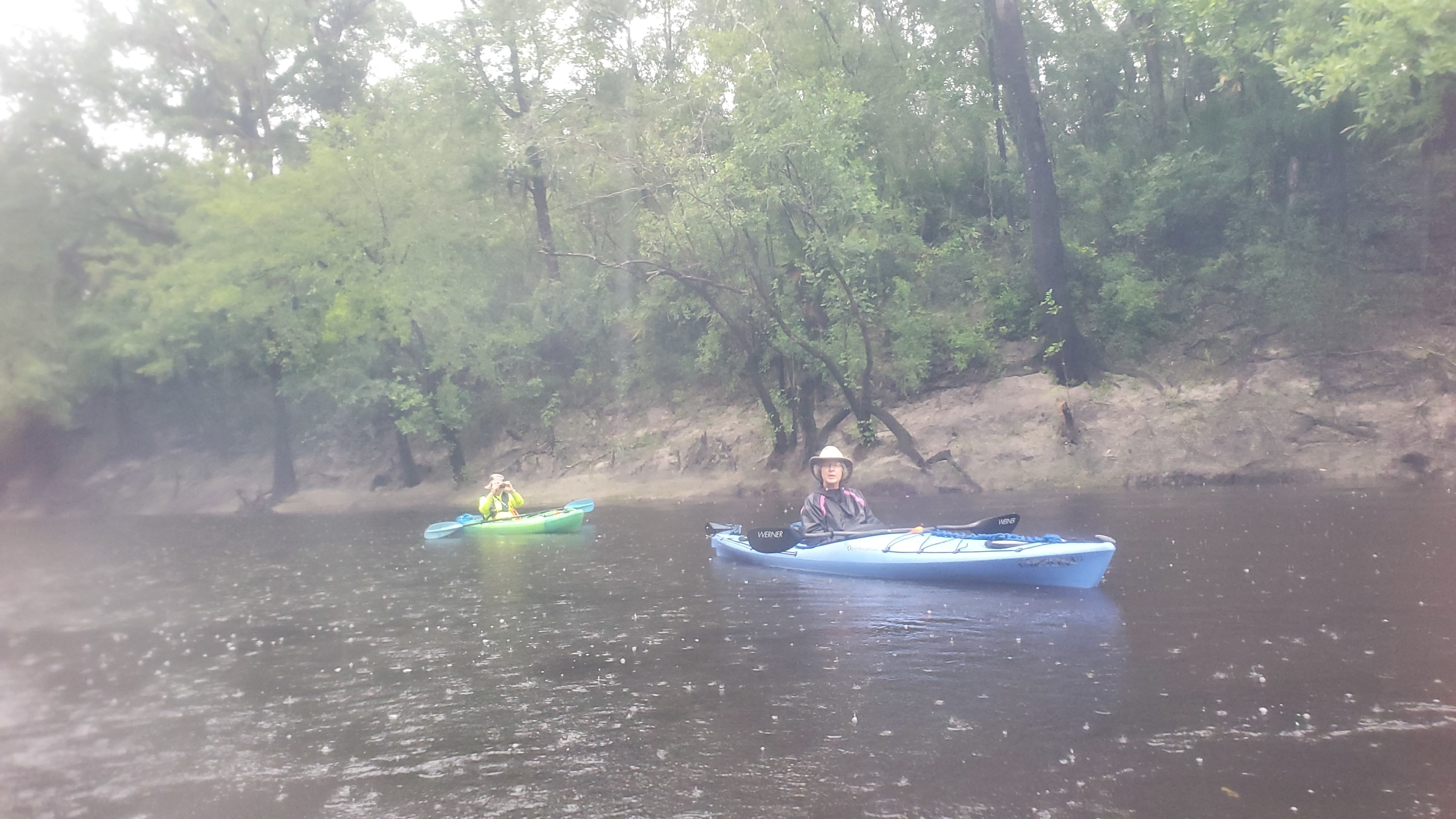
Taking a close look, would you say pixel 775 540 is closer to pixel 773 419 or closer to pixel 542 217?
pixel 773 419

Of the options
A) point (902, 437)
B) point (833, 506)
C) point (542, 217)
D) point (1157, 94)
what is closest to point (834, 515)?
point (833, 506)

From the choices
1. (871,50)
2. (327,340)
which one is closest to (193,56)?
(327,340)

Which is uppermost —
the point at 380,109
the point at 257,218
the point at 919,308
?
the point at 380,109

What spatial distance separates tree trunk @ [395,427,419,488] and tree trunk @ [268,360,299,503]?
3.39m

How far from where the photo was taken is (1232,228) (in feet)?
75.5

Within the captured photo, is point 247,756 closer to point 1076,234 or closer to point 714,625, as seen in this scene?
point 714,625

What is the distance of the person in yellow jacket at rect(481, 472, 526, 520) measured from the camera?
66.6 ft

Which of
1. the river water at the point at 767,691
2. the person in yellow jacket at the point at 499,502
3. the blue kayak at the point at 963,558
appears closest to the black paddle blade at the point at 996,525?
the blue kayak at the point at 963,558

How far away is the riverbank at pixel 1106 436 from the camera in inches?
765

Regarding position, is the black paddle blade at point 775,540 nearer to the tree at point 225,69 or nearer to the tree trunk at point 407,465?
the tree trunk at point 407,465

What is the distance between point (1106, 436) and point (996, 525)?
10547 millimetres

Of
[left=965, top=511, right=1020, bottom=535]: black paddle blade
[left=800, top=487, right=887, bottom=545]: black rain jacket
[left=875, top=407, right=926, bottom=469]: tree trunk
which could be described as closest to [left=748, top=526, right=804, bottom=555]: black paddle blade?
[left=800, top=487, right=887, bottom=545]: black rain jacket

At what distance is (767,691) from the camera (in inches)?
300

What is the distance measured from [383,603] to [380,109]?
2446cm
